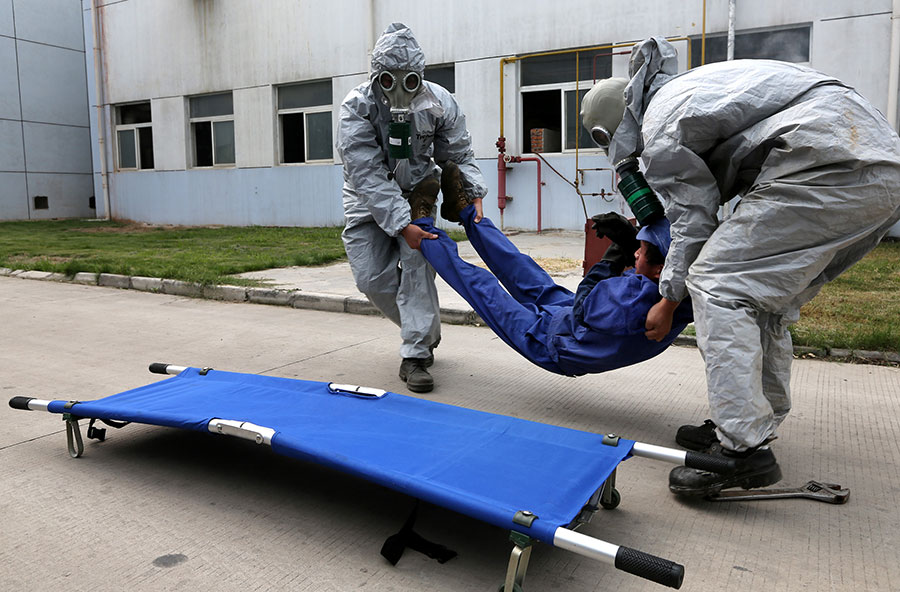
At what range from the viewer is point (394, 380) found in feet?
14.2

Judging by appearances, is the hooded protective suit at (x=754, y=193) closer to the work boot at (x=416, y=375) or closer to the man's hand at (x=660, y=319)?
the man's hand at (x=660, y=319)

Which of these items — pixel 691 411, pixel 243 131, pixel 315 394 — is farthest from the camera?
pixel 243 131

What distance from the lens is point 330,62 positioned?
1356cm

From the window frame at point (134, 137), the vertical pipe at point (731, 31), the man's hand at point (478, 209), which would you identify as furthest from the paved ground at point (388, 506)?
the window frame at point (134, 137)

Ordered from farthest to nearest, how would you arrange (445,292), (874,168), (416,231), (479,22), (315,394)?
(479,22), (445,292), (416,231), (315,394), (874,168)

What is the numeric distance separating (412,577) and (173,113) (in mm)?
15617

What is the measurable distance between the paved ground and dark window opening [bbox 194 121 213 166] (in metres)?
12.0

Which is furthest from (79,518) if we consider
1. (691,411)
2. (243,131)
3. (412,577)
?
(243,131)

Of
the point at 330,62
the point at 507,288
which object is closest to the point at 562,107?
the point at 330,62

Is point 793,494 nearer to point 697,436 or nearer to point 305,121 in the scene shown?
point 697,436

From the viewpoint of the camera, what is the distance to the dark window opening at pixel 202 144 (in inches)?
625

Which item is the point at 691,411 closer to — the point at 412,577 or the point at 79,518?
the point at 412,577

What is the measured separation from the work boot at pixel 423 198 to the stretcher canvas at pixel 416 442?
4.07 feet

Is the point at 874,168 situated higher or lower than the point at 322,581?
higher
